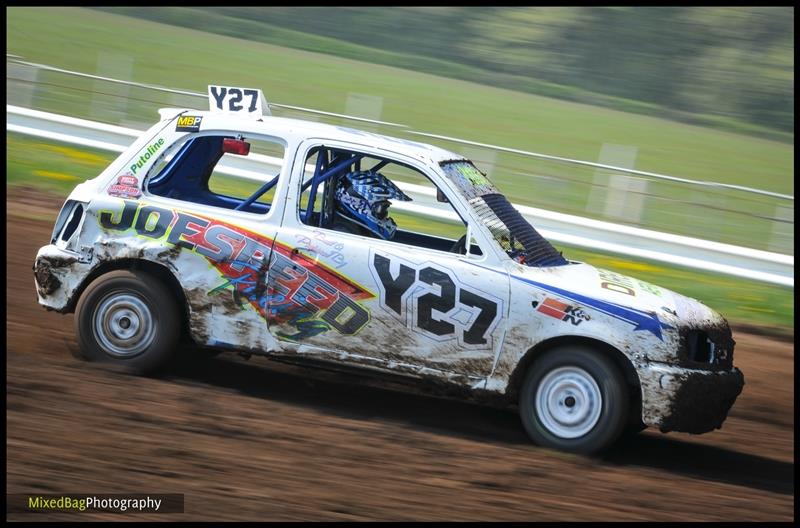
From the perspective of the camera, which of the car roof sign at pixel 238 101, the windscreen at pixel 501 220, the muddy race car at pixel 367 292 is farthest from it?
the car roof sign at pixel 238 101

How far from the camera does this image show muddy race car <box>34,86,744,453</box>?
616 centimetres

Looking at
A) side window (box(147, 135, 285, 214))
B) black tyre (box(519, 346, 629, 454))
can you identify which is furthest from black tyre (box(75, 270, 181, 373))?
black tyre (box(519, 346, 629, 454))

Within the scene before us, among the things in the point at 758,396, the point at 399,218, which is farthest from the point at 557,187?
the point at 758,396

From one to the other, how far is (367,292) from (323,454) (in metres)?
1.11

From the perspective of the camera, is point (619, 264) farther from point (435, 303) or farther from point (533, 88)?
point (533, 88)

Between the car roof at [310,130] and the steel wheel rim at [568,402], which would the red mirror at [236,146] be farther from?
the steel wheel rim at [568,402]

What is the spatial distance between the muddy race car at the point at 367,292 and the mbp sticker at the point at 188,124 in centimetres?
1

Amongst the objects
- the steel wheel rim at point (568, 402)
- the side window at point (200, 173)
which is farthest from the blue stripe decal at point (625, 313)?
the side window at point (200, 173)

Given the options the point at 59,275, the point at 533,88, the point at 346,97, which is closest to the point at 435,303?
the point at 59,275

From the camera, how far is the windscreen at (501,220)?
21.3 feet

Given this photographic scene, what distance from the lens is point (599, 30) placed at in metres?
36.9

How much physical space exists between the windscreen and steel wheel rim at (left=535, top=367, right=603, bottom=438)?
0.76 metres

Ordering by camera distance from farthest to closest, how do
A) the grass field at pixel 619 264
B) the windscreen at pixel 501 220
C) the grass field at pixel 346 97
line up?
the grass field at pixel 346 97
the grass field at pixel 619 264
the windscreen at pixel 501 220

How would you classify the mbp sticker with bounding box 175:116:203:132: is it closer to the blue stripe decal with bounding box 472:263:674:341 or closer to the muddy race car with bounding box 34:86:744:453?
the muddy race car with bounding box 34:86:744:453
